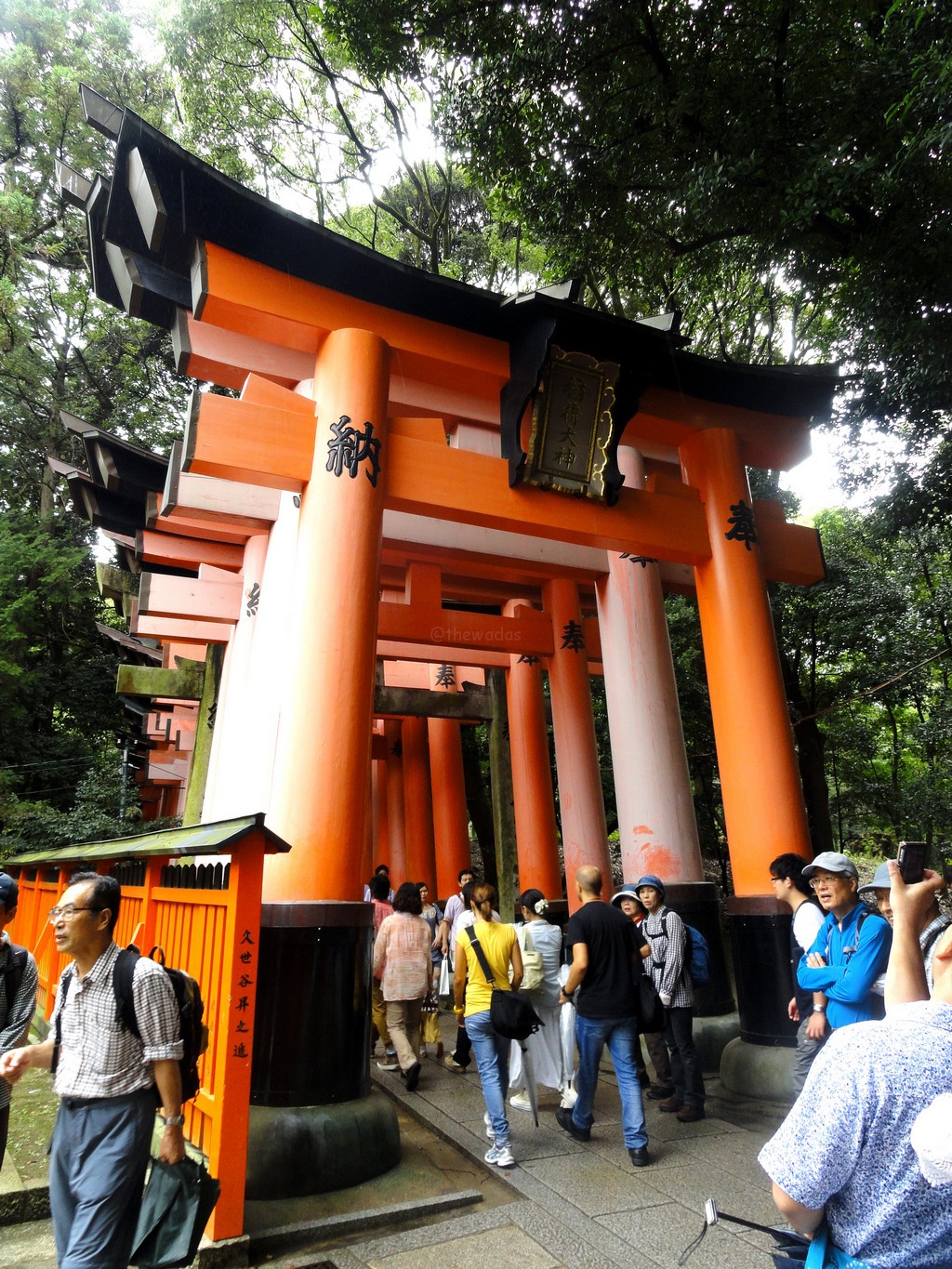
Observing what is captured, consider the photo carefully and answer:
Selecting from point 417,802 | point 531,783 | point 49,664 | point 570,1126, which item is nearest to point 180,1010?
point 570,1126

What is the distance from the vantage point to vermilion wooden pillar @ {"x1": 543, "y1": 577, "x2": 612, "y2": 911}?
10.4 metres

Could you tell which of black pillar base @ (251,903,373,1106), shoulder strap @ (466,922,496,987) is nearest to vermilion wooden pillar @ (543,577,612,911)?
shoulder strap @ (466,922,496,987)

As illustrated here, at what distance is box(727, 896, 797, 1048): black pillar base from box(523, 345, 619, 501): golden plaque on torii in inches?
148

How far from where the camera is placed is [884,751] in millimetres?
20484

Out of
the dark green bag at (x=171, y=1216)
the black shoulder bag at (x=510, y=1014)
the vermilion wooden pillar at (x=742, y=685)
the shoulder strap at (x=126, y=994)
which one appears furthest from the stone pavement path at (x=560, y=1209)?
the vermilion wooden pillar at (x=742, y=685)

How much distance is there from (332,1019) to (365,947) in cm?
45

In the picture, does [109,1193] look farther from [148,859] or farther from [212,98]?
[212,98]

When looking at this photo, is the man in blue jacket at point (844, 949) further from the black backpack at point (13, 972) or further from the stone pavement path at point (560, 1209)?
the black backpack at point (13, 972)

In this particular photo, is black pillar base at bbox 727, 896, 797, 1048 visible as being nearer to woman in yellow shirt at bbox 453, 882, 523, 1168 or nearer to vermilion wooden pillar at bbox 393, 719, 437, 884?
woman in yellow shirt at bbox 453, 882, 523, 1168

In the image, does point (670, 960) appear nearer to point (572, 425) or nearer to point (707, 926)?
point (707, 926)

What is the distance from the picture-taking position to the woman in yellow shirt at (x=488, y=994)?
4609 mm

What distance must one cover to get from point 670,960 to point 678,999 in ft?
0.88

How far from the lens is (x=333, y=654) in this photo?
5.33 meters

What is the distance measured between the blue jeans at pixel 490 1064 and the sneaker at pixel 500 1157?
7 cm
